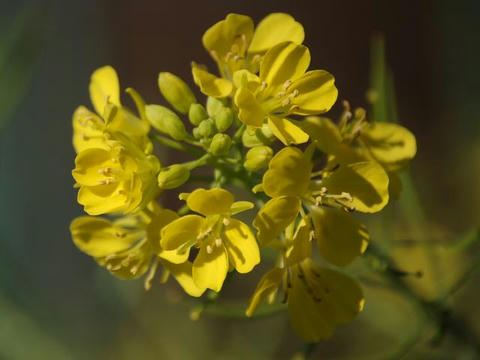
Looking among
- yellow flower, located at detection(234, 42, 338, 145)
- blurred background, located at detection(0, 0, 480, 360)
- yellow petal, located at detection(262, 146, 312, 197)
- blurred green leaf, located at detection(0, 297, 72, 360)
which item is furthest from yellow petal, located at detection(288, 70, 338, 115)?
blurred green leaf, located at detection(0, 297, 72, 360)

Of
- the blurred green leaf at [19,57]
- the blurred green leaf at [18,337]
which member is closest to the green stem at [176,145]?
the blurred green leaf at [19,57]

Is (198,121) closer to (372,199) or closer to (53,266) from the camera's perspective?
(372,199)

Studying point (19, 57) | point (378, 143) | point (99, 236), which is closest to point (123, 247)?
point (99, 236)

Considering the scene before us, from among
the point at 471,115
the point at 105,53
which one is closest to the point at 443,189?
the point at 471,115

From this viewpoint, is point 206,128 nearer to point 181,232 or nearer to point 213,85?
point 213,85

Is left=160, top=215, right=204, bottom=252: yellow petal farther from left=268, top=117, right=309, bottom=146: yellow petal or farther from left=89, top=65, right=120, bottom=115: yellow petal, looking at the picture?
left=89, top=65, right=120, bottom=115: yellow petal

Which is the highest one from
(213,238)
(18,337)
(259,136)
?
(259,136)
